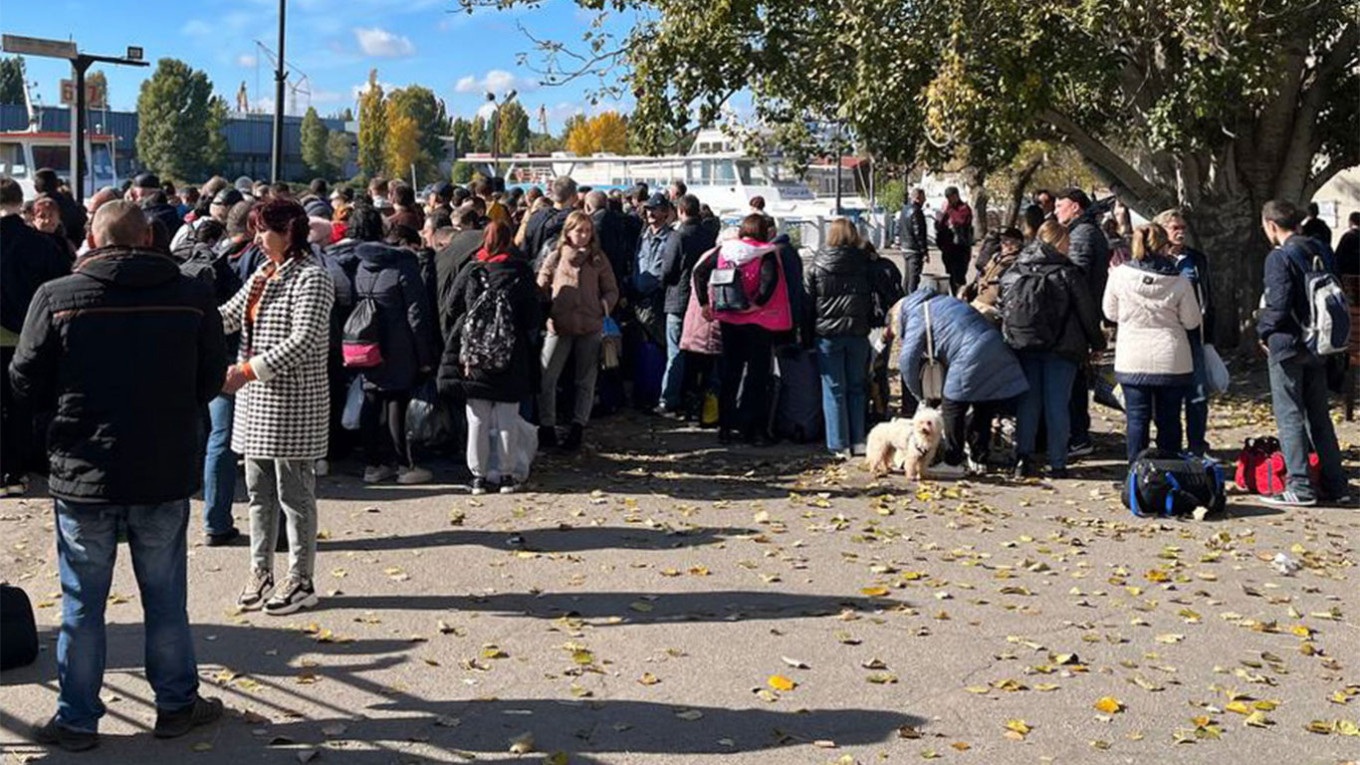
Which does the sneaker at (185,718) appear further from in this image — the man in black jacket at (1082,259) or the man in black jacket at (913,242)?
the man in black jacket at (913,242)

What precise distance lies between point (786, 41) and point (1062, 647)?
32.7 ft

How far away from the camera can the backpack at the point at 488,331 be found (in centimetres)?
945

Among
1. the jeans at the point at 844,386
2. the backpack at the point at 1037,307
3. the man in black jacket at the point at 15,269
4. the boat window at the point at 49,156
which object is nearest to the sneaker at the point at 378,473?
the man in black jacket at the point at 15,269

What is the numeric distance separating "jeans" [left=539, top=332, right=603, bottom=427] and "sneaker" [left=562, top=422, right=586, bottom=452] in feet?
0.16

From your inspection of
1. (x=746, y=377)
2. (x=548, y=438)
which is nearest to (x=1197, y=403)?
(x=746, y=377)

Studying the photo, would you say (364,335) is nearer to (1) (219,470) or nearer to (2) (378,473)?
(2) (378,473)

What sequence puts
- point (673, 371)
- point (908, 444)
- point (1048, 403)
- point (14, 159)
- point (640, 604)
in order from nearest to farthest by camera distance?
1. point (640, 604)
2. point (908, 444)
3. point (1048, 403)
4. point (673, 371)
5. point (14, 159)

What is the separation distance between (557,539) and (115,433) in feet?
12.4

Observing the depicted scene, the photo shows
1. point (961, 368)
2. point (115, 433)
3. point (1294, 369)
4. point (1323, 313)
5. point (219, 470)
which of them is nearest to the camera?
point (115, 433)

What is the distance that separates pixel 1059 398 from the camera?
34.3 ft

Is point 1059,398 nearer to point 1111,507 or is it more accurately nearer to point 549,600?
point 1111,507

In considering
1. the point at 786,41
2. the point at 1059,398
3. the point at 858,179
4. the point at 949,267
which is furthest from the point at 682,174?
the point at 1059,398

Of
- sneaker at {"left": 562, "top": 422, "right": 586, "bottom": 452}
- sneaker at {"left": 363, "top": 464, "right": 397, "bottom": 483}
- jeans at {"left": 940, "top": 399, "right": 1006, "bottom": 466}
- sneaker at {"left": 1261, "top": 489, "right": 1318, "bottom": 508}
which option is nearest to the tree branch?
jeans at {"left": 940, "top": 399, "right": 1006, "bottom": 466}

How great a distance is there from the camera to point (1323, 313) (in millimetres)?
9109
